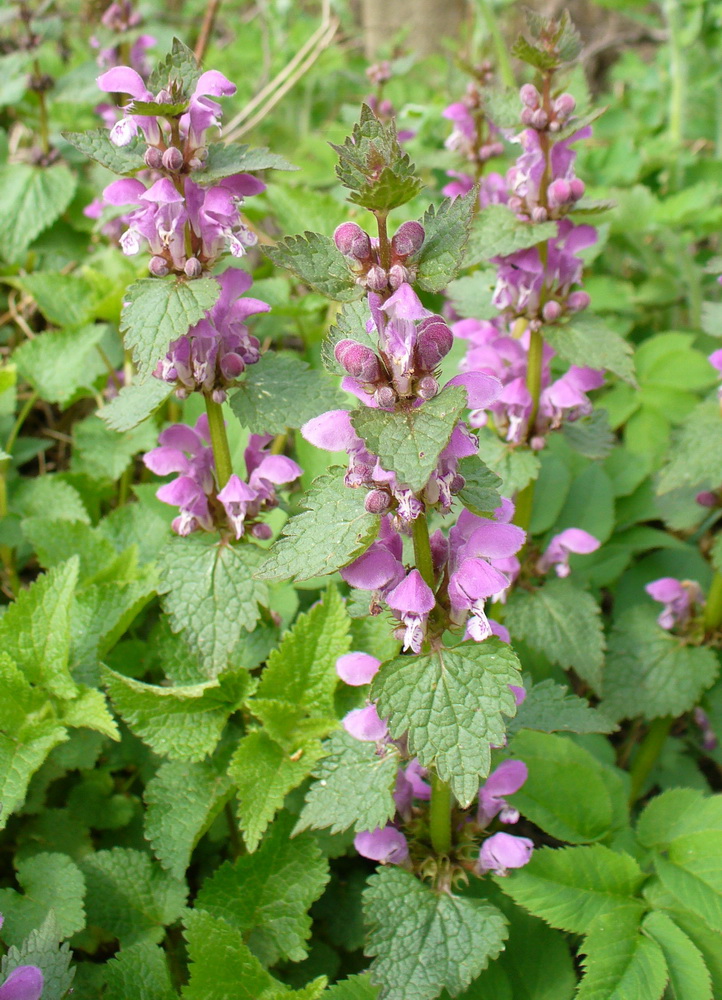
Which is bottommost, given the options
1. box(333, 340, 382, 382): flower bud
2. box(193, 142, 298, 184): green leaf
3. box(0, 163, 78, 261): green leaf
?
box(0, 163, 78, 261): green leaf

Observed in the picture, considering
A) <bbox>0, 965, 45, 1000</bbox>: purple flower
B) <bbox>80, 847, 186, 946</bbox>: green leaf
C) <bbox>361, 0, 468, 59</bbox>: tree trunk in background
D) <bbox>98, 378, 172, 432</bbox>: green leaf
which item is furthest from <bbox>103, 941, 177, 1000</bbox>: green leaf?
<bbox>361, 0, 468, 59</bbox>: tree trunk in background

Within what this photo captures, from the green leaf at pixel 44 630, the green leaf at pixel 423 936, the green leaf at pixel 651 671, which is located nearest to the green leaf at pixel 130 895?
the green leaf at pixel 44 630

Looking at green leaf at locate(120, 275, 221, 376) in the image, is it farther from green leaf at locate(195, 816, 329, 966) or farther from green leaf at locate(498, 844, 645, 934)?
green leaf at locate(498, 844, 645, 934)

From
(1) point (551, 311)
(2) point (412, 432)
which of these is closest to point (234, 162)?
(2) point (412, 432)

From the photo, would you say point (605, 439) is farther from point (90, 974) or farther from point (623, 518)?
point (90, 974)

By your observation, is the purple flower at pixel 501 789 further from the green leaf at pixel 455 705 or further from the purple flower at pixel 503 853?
the green leaf at pixel 455 705

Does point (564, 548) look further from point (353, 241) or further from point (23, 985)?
point (23, 985)
